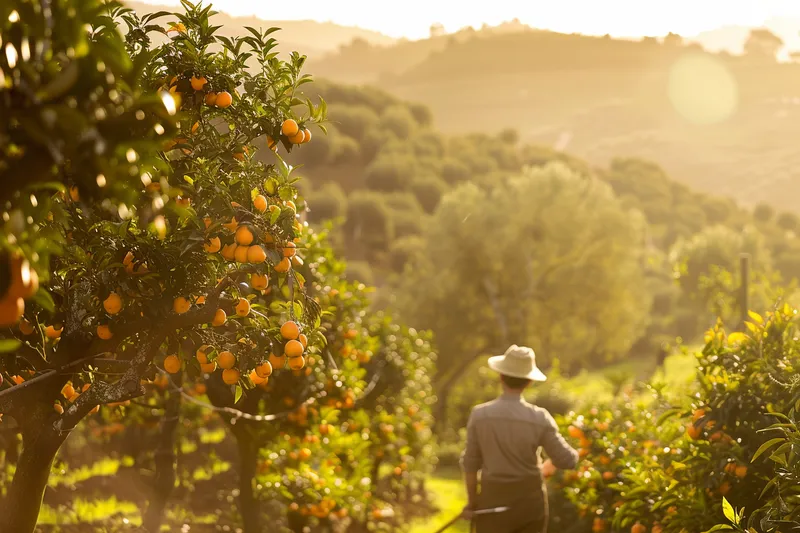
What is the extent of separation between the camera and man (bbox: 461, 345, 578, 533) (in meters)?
6.21

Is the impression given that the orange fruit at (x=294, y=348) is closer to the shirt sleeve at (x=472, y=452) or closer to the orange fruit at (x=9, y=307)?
the orange fruit at (x=9, y=307)

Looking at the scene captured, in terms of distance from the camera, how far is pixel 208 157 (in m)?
4.50

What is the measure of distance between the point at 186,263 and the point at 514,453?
3268 millimetres

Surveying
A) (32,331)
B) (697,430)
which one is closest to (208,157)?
(32,331)

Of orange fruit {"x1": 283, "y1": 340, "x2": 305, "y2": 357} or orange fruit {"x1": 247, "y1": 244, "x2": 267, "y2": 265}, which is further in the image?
orange fruit {"x1": 283, "y1": 340, "x2": 305, "y2": 357}

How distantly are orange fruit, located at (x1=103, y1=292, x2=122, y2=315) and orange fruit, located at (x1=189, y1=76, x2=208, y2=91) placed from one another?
4.28 ft

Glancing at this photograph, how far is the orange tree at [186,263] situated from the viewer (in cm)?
420

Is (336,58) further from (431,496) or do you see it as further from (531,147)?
(431,496)

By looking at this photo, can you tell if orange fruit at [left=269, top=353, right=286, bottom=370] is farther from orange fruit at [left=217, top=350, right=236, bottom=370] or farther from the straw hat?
the straw hat

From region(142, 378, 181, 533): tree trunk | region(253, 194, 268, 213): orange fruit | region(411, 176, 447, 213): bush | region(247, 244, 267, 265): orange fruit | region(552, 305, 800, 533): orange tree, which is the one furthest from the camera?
region(411, 176, 447, 213): bush

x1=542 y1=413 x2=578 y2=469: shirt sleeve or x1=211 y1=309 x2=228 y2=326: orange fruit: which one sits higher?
x1=211 y1=309 x2=228 y2=326: orange fruit

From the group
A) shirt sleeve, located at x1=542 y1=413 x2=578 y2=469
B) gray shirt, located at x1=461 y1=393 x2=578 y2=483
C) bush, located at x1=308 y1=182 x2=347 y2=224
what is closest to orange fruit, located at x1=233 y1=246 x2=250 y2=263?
gray shirt, located at x1=461 y1=393 x2=578 y2=483

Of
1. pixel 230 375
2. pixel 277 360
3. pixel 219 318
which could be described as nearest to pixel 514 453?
pixel 277 360

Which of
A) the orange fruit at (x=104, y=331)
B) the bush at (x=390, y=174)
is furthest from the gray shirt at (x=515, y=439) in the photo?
the bush at (x=390, y=174)
